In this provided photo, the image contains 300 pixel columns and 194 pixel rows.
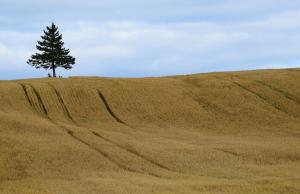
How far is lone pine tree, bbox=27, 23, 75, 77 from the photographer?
76562mm

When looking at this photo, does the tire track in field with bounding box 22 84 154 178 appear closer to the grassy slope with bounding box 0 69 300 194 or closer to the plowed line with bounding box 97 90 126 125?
the grassy slope with bounding box 0 69 300 194

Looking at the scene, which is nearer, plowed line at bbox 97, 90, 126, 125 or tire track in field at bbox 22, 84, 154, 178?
tire track in field at bbox 22, 84, 154, 178

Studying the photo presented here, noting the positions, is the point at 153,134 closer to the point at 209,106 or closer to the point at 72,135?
the point at 72,135

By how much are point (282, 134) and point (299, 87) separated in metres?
14.3

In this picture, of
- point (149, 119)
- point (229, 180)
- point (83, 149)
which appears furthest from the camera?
point (149, 119)

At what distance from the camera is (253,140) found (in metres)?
37.1

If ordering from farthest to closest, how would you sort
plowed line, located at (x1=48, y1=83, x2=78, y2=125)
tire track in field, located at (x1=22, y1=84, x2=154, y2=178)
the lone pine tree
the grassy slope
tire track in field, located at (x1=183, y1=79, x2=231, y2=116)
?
the lone pine tree → tire track in field, located at (x1=183, y1=79, x2=231, y2=116) → plowed line, located at (x1=48, y1=83, x2=78, y2=125) → tire track in field, located at (x1=22, y1=84, x2=154, y2=178) → the grassy slope

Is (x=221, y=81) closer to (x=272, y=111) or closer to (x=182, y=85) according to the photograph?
(x=182, y=85)

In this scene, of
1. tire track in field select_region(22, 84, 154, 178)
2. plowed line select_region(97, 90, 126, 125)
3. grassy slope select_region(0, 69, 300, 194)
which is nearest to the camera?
grassy slope select_region(0, 69, 300, 194)

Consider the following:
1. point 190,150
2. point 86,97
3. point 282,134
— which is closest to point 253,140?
point 282,134

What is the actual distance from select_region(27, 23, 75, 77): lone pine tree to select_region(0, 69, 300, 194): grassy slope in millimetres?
20770

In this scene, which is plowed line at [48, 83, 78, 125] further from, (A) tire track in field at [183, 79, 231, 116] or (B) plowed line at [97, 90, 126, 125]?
(A) tire track in field at [183, 79, 231, 116]

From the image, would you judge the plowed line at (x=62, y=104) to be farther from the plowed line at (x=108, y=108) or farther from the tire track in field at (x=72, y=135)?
the plowed line at (x=108, y=108)

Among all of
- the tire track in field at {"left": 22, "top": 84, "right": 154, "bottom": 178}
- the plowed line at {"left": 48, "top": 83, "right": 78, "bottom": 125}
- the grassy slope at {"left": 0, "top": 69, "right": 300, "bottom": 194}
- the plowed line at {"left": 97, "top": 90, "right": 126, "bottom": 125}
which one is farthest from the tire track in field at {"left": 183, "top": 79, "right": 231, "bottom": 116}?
the tire track in field at {"left": 22, "top": 84, "right": 154, "bottom": 178}
